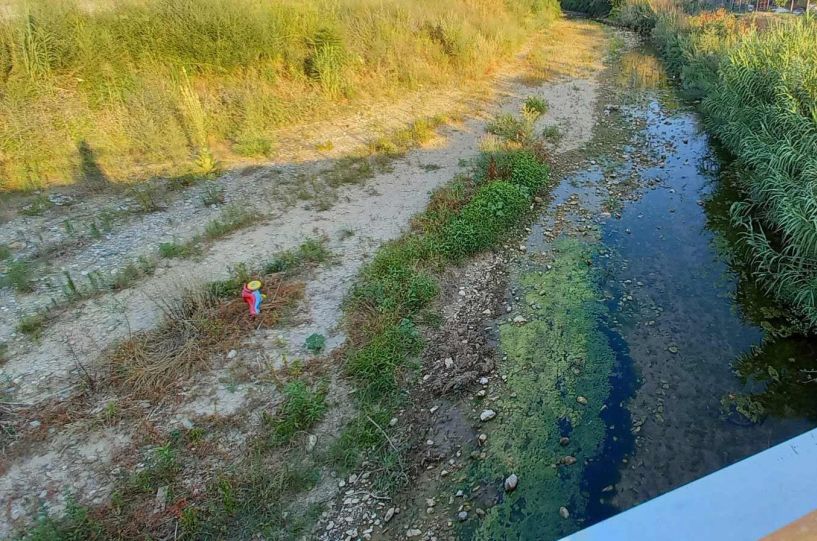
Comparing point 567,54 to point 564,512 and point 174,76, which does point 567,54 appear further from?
point 564,512

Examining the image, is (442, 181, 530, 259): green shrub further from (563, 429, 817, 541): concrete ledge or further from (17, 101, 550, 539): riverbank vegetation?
(563, 429, 817, 541): concrete ledge

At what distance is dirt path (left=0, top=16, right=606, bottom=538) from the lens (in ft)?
12.4

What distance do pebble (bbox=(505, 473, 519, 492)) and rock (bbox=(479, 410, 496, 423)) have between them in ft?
1.83

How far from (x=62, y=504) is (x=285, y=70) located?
9.29 m

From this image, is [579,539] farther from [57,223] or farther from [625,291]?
[57,223]

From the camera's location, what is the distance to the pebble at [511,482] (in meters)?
3.67

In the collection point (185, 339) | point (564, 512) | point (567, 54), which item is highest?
point (567, 54)

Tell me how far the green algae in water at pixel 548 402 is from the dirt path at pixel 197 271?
6.16 ft

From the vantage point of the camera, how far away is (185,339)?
4.76 metres

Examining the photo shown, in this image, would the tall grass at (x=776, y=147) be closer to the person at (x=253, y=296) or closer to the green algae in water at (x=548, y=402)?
the green algae in water at (x=548, y=402)

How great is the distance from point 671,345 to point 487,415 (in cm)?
211

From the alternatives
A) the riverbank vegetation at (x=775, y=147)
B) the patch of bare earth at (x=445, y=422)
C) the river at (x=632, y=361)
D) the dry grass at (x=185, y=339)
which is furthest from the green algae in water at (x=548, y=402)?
the dry grass at (x=185, y=339)

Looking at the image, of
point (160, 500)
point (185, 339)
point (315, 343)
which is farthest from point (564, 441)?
point (185, 339)

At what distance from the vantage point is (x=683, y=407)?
4.28m
